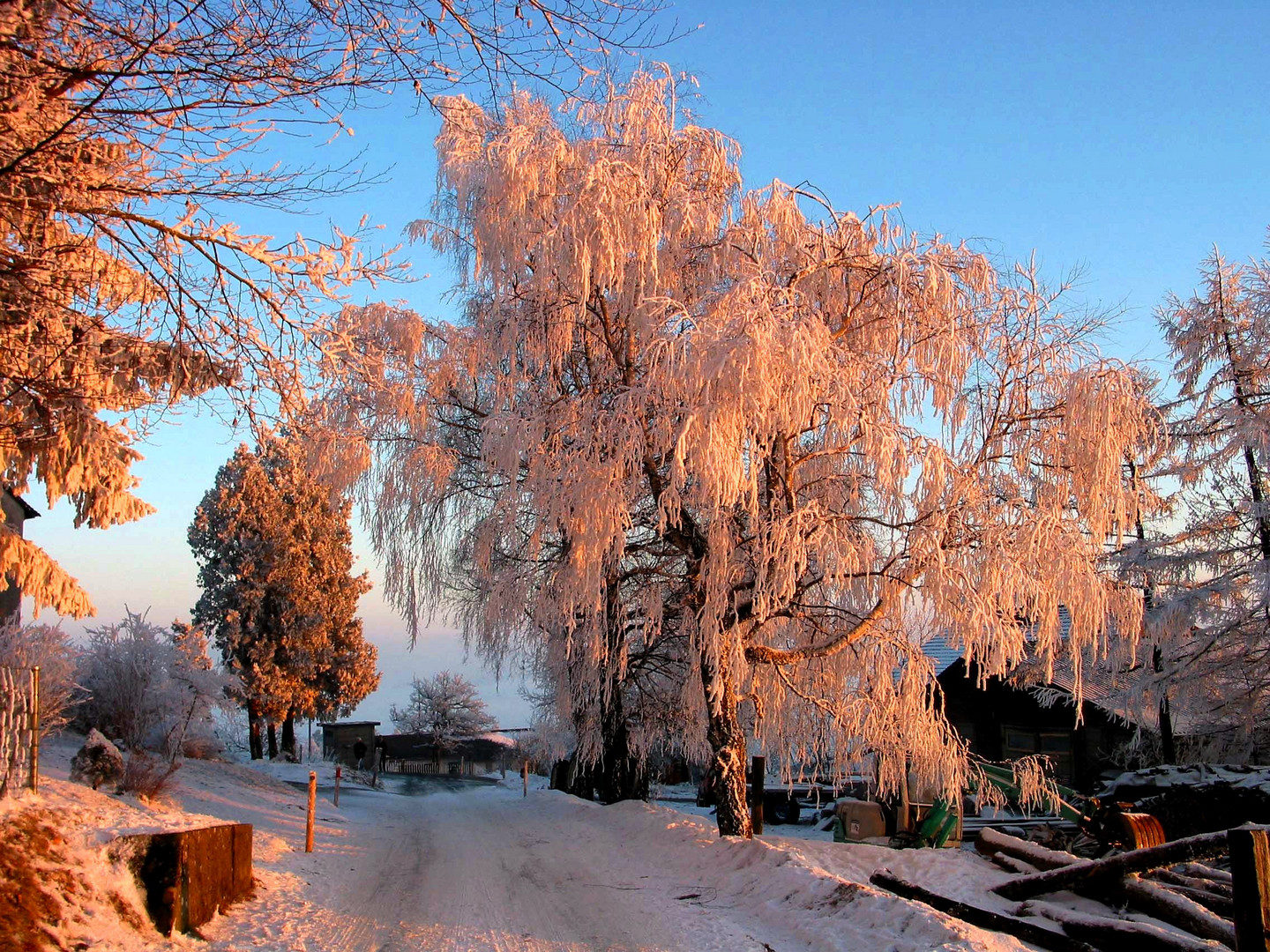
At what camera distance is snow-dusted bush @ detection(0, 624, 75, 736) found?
440 inches

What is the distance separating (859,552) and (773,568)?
1101mm

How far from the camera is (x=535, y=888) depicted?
29.1 feet

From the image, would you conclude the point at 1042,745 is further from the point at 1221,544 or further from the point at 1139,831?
the point at 1139,831

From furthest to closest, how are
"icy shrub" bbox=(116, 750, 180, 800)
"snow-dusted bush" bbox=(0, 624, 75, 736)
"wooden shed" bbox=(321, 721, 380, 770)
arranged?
"wooden shed" bbox=(321, 721, 380, 770), "snow-dusted bush" bbox=(0, 624, 75, 736), "icy shrub" bbox=(116, 750, 180, 800)

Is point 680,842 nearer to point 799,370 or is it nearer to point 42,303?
point 799,370

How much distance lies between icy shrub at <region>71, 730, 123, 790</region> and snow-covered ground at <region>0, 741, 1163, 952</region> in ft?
1.81

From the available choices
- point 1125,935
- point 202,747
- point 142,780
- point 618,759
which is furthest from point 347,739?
point 1125,935

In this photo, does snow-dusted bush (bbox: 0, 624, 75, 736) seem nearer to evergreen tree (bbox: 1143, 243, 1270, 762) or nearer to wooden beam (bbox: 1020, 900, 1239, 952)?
wooden beam (bbox: 1020, 900, 1239, 952)

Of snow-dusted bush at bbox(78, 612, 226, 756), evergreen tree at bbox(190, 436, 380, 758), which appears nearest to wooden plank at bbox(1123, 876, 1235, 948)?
snow-dusted bush at bbox(78, 612, 226, 756)

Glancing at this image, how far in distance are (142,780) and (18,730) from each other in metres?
4.37

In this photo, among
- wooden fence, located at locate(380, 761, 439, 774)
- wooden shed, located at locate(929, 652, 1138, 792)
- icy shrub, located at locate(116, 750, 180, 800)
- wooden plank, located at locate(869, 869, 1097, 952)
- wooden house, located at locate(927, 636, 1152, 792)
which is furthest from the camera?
wooden fence, located at locate(380, 761, 439, 774)

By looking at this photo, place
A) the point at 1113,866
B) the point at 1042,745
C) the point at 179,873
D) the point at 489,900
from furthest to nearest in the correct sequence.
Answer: the point at 1042,745, the point at 489,900, the point at 1113,866, the point at 179,873

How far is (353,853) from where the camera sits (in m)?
11.6

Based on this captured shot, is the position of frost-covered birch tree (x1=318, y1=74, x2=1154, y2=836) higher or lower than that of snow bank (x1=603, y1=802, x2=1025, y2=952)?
higher
